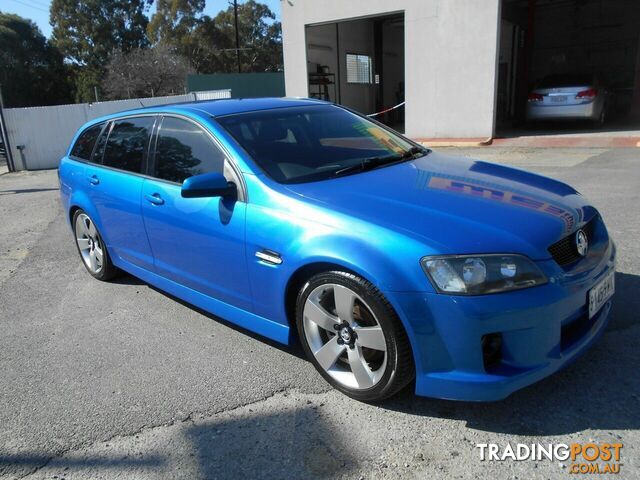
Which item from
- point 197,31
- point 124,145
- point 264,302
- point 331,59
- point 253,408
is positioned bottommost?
point 253,408

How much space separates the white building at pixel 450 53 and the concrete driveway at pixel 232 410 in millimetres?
10326

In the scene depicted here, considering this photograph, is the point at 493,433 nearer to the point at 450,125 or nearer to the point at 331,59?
the point at 450,125

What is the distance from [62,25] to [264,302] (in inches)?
2119

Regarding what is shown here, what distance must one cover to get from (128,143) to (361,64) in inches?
731

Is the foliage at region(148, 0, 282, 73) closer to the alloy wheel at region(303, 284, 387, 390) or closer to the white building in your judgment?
the white building

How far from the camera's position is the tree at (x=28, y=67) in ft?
131

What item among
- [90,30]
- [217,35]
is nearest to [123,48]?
[90,30]

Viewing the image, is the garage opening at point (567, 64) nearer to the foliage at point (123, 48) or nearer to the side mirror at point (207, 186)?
the side mirror at point (207, 186)

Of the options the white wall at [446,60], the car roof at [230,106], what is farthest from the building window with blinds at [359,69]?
the car roof at [230,106]

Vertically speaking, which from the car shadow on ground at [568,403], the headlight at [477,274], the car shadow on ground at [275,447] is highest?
the headlight at [477,274]

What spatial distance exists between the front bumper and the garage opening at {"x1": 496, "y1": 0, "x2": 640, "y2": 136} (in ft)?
42.1

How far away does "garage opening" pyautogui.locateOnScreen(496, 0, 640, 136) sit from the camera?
1397 cm

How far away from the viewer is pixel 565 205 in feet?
9.96

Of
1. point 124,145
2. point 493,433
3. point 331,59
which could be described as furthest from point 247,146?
point 331,59
